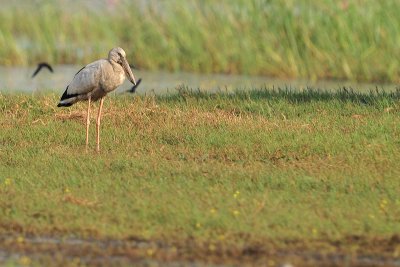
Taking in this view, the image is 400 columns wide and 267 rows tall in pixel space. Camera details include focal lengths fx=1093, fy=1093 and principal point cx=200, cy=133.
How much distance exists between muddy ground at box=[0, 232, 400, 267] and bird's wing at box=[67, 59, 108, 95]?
3799mm

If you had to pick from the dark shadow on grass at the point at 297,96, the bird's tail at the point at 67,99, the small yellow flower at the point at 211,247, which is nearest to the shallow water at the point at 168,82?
the dark shadow on grass at the point at 297,96

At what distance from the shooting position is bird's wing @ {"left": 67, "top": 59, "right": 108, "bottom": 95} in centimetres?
1157

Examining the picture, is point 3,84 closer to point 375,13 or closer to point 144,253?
point 375,13

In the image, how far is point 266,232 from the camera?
798 cm

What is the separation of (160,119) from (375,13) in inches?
291

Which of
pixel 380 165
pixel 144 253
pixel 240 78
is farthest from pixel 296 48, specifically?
pixel 144 253

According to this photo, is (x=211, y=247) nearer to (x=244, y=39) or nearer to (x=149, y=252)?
(x=149, y=252)

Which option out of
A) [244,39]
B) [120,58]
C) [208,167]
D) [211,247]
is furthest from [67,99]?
[244,39]

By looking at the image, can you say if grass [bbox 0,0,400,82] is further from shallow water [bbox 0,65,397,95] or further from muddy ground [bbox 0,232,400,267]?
muddy ground [bbox 0,232,400,267]

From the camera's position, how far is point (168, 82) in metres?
18.7

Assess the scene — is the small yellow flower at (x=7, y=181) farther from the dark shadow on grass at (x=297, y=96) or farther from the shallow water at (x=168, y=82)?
the shallow water at (x=168, y=82)

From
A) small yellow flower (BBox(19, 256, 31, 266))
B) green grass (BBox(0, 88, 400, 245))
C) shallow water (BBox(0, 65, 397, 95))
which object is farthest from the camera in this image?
shallow water (BBox(0, 65, 397, 95))

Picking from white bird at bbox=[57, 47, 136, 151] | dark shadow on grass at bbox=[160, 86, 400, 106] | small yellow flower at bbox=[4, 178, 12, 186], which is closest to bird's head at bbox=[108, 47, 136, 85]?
white bird at bbox=[57, 47, 136, 151]

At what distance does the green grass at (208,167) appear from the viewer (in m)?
8.28
